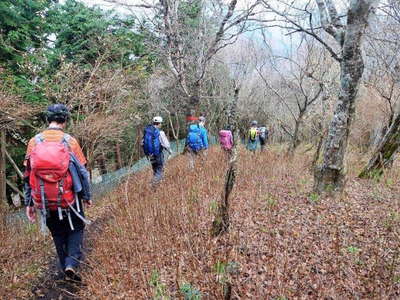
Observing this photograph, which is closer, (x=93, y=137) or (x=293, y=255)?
(x=293, y=255)

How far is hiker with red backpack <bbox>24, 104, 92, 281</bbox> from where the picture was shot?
309cm

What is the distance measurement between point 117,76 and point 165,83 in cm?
695

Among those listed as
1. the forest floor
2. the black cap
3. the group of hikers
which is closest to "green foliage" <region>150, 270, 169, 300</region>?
the forest floor

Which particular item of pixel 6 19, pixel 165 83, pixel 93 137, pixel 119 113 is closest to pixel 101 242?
pixel 93 137

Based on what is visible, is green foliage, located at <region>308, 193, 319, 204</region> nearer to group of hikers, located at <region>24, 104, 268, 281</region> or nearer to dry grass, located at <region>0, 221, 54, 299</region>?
group of hikers, located at <region>24, 104, 268, 281</region>

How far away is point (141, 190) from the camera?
5941 millimetres

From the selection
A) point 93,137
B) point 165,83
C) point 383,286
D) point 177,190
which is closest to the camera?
point 383,286

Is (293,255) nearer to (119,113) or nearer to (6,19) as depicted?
(119,113)

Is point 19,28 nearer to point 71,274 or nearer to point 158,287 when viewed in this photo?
point 71,274

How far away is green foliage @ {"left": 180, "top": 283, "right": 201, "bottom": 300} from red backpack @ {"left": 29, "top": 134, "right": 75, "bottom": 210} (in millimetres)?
1557

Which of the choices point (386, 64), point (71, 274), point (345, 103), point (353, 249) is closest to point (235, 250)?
point (353, 249)

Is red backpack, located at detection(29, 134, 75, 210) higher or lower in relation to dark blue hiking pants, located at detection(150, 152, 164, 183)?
higher

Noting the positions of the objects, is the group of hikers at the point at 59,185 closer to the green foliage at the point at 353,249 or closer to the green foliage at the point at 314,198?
the green foliage at the point at 353,249

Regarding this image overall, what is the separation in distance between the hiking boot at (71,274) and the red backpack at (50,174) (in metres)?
0.76
